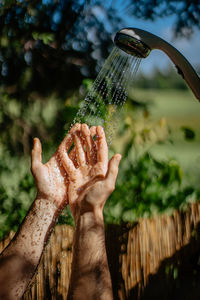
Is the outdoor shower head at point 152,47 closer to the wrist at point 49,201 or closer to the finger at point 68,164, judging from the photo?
the finger at point 68,164

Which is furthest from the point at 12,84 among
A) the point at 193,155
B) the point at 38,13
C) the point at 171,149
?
the point at 193,155

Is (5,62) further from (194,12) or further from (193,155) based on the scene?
(193,155)

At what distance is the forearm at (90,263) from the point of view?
1.29 meters

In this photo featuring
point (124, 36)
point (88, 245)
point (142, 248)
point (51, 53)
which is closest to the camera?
point (124, 36)

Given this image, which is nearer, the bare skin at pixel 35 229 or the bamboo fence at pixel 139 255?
the bare skin at pixel 35 229

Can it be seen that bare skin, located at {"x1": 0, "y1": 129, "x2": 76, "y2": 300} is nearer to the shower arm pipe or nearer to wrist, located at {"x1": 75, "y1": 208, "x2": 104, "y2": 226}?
wrist, located at {"x1": 75, "y1": 208, "x2": 104, "y2": 226}

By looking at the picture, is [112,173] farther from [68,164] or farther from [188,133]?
[188,133]

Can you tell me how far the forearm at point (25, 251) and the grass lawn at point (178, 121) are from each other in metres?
0.92

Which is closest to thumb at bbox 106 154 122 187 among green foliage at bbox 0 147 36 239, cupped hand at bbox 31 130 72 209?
cupped hand at bbox 31 130 72 209

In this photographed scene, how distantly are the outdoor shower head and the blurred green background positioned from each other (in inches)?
35.6

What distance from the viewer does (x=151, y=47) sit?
123 centimetres

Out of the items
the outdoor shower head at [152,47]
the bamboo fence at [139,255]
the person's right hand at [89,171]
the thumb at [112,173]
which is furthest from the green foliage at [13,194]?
the outdoor shower head at [152,47]

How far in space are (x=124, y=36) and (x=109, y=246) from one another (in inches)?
47.8

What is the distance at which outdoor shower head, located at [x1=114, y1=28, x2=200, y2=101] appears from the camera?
1.15 m
